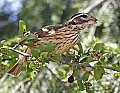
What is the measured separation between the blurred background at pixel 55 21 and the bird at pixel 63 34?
1.18 ft

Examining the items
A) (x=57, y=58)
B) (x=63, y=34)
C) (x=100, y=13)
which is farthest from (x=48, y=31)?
(x=100, y=13)

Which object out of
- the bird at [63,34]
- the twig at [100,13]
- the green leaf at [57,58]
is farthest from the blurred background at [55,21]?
the green leaf at [57,58]

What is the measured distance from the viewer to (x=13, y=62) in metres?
→ 1.16

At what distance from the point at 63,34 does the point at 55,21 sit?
74cm

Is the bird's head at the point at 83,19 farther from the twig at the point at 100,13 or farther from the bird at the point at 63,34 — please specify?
the twig at the point at 100,13

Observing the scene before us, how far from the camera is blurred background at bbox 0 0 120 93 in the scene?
176 cm

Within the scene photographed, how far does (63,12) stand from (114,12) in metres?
0.29

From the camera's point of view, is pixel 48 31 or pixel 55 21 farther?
pixel 55 21

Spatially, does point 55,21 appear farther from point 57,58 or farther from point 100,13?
point 57,58

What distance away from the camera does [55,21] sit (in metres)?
2.08

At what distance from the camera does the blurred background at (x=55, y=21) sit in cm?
176

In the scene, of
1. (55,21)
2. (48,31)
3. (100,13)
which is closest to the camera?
(48,31)

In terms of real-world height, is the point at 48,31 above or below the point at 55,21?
below

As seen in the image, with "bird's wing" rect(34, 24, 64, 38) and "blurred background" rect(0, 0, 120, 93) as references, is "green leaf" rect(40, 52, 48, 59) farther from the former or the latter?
"blurred background" rect(0, 0, 120, 93)
